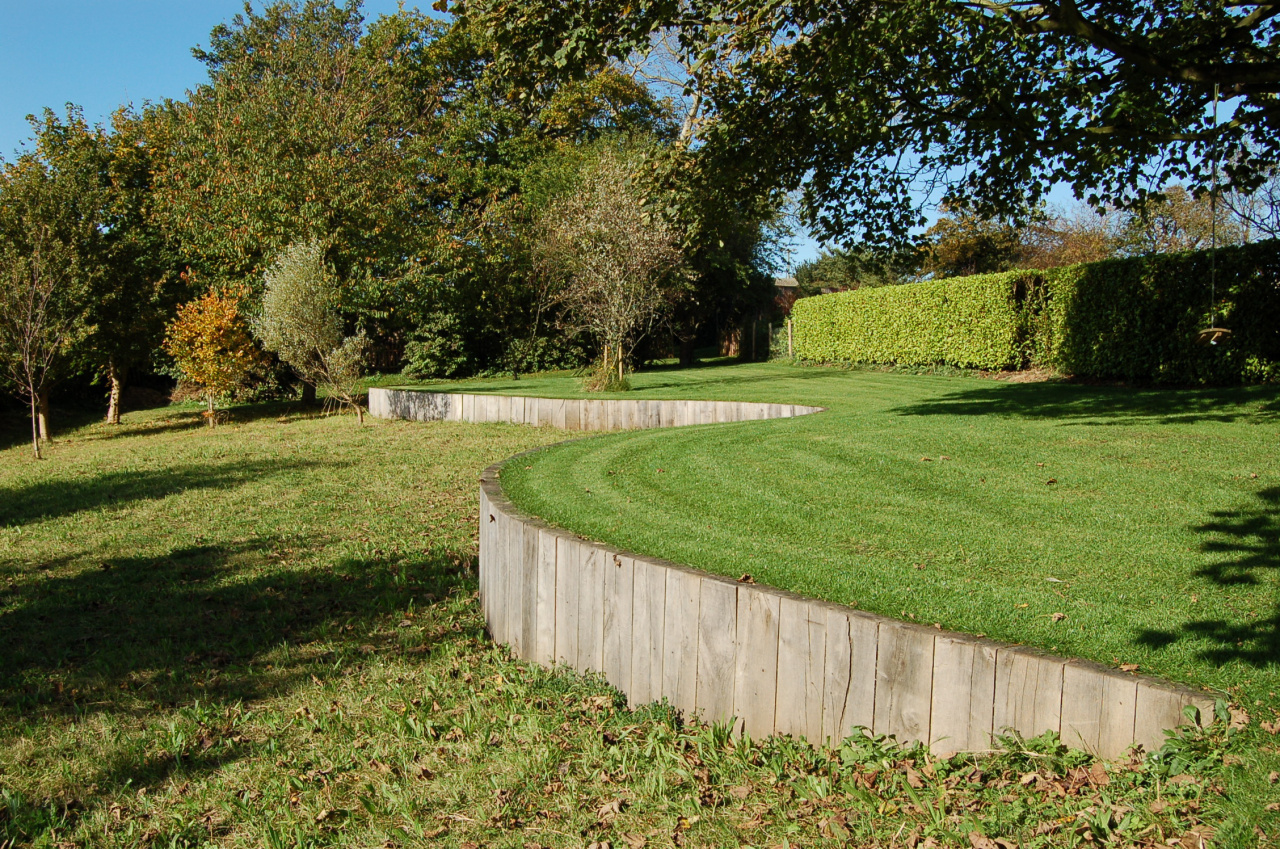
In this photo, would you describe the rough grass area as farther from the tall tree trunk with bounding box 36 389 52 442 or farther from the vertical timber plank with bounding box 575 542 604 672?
the tall tree trunk with bounding box 36 389 52 442

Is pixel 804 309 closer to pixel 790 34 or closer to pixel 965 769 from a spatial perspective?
pixel 790 34

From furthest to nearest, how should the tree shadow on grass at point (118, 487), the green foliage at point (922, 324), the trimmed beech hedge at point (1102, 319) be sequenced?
the green foliage at point (922, 324) → the trimmed beech hedge at point (1102, 319) → the tree shadow on grass at point (118, 487)

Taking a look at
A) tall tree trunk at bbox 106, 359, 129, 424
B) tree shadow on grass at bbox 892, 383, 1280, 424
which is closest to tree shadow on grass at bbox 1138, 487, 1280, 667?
tree shadow on grass at bbox 892, 383, 1280, 424

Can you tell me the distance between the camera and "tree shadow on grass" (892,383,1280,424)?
8.75m

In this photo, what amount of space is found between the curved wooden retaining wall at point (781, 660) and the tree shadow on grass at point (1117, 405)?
6.28 meters

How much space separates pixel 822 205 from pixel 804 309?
16.5m

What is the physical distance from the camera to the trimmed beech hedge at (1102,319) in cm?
1158

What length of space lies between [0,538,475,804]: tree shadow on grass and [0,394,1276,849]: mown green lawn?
21mm

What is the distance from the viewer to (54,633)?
5852 millimetres

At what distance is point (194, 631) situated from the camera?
588 cm

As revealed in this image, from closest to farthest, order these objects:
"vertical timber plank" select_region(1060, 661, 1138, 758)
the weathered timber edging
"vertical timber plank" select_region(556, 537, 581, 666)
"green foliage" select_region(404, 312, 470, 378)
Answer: "vertical timber plank" select_region(1060, 661, 1138, 758)
"vertical timber plank" select_region(556, 537, 581, 666)
the weathered timber edging
"green foliage" select_region(404, 312, 470, 378)

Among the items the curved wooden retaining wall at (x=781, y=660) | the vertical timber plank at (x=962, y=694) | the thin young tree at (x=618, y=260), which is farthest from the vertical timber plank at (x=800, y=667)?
the thin young tree at (x=618, y=260)

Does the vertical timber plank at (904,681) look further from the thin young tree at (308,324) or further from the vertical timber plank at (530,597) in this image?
the thin young tree at (308,324)

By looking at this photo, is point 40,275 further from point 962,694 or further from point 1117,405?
point 1117,405
